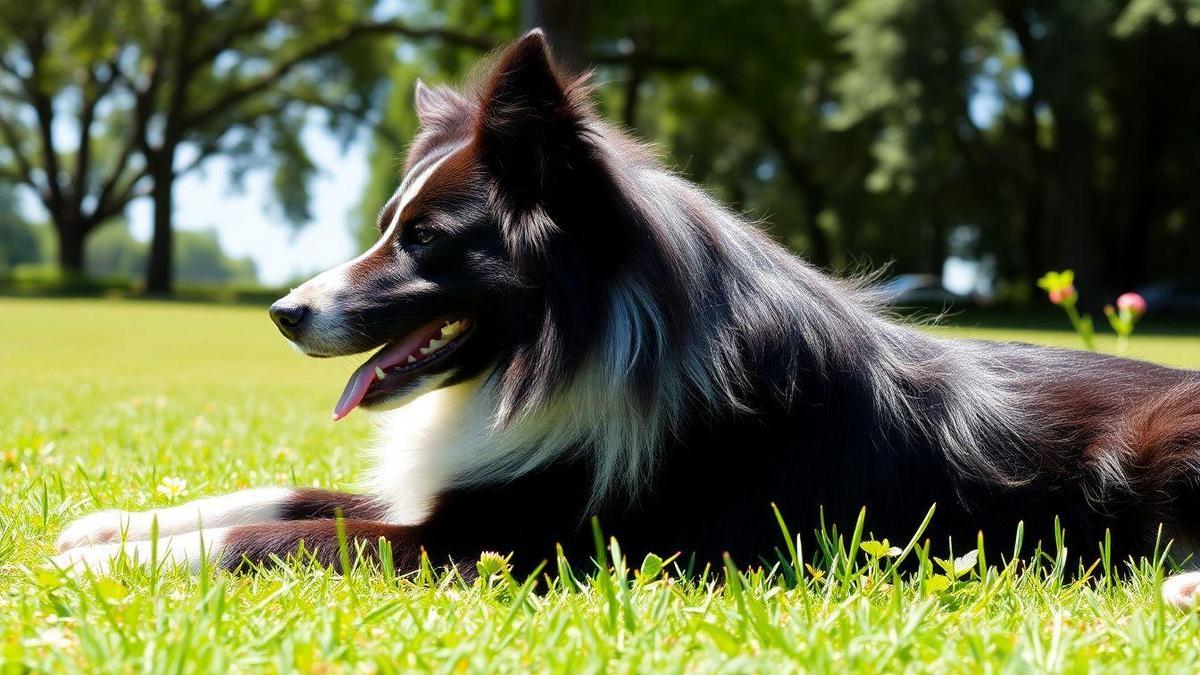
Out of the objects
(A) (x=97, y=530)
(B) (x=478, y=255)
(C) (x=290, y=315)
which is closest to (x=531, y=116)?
(B) (x=478, y=255)

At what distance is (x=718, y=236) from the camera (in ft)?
11.4

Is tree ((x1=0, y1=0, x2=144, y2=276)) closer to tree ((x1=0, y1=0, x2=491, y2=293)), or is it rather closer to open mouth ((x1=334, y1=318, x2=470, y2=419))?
tree ((x1=0, y1=0, x2=491, y2=293))

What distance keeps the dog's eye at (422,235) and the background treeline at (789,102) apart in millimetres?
16969

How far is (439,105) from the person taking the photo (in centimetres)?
403

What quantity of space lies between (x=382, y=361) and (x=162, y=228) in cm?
4136

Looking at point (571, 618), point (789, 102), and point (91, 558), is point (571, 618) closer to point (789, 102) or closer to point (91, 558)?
point (91, 558)

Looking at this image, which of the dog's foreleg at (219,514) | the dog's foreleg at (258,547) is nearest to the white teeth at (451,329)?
the dog's foreleg at (258,547)

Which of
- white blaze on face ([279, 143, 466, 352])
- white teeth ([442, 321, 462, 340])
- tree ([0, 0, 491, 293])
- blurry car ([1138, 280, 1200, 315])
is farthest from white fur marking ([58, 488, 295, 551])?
blurry car ([1138, 280, 1200, 315])

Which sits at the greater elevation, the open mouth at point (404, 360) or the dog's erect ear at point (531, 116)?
the dog's erect ear at point (531, 116)

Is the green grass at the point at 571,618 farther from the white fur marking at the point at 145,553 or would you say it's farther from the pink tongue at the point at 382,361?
the pink tongue at the point at 382,361

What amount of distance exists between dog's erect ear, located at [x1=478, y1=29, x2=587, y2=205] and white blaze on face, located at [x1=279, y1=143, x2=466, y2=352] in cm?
24

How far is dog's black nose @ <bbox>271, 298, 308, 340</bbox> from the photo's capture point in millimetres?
3436

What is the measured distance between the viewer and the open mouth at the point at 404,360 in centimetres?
348

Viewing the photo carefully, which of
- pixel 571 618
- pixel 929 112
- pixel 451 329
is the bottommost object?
pixel 571 618
